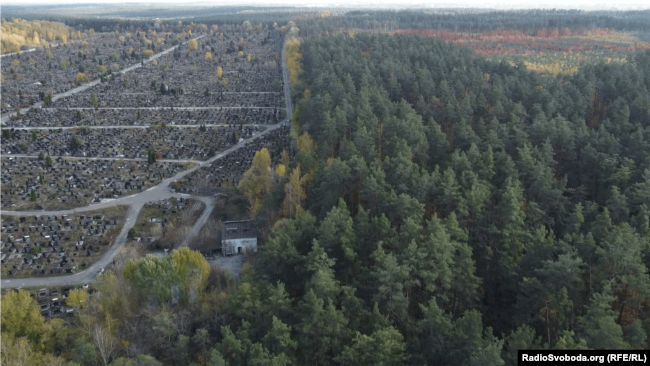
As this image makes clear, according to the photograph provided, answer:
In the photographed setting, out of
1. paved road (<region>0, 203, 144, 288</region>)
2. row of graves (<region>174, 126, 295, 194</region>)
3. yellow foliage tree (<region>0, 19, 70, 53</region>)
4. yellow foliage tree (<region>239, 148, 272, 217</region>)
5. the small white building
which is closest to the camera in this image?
paved road (<region>0, 203, 144, 288</region>)

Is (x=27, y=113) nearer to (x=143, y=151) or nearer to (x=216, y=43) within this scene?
(x=143, y=151)

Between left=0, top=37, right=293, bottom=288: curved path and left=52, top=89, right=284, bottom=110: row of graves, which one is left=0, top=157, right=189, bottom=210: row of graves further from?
left=52, top=89, right=284, bottom=110: row of graves

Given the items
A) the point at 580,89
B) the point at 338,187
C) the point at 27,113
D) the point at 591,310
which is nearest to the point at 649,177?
the point at 591,310

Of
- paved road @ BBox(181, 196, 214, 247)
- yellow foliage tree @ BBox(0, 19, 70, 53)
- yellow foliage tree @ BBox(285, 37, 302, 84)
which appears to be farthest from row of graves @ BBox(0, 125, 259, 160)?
yellow foliage tree @ BBox(0, 19, 70, 53)

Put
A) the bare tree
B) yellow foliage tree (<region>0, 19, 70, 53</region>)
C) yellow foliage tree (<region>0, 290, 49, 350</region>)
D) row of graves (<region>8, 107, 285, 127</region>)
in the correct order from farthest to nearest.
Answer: yellow foliage tree (<region>0, 19, 70, 53</region>)
row of graves (<region>8, 107, 285, 127</region>)
yellow foliage tree (<region>0, 290, 49, 350</region>)
the bare tree

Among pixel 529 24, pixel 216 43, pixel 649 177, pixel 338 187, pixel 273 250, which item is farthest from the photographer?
pixel 216 43

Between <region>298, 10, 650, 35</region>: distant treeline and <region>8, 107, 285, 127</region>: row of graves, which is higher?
<region>298, 10, 650, 35</region>: distant treeline
